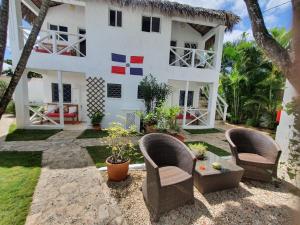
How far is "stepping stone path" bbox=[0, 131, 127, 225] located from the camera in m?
2.77

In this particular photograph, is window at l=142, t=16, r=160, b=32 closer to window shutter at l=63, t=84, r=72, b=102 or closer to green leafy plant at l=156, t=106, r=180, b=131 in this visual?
green leafy plant at l=156, t=106, r=180, b=131

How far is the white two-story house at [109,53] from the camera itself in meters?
7.88

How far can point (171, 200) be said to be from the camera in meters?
2.92

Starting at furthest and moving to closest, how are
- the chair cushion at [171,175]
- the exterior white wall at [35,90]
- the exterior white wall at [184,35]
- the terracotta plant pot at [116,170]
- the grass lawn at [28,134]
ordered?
the exterior white wall at [35,90], the exterior white wall at [184,35], the grass lawn at [28,134], the terracotta plant pot at [116,170], the chair cushion at [171,175]

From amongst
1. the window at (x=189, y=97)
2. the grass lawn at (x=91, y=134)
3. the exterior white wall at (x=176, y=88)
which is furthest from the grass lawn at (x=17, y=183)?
the window at (x=189, y=97)

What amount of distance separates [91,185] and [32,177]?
1388 mm

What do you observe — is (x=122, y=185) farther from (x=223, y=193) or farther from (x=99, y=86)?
(x=99, y=86)

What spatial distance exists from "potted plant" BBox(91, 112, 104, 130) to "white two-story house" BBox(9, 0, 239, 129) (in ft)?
1.22

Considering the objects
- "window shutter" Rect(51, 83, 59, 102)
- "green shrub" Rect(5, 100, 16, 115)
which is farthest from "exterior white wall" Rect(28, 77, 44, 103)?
"window shutter" Rect(51, 83, 59, 102)

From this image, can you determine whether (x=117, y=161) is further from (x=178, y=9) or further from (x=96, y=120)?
(x=178, y=9)

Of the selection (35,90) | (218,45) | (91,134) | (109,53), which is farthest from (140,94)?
(35,90)

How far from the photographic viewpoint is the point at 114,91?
9.02 meters

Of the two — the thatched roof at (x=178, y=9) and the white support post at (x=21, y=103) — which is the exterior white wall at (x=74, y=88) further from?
the thatched roof at (x=178, y=9)

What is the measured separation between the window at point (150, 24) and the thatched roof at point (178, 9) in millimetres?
667
